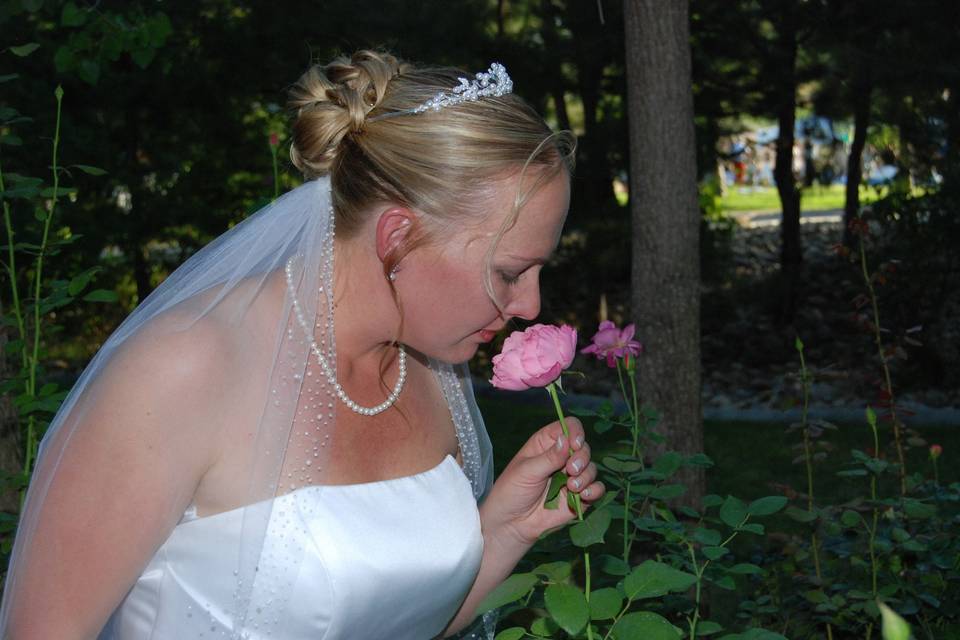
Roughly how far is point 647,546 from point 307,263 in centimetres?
205

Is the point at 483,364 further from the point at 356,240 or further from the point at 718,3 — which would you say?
the point at 356,240

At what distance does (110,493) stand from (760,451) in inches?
210

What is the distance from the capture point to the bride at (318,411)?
5.35 feet

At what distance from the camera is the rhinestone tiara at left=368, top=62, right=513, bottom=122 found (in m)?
1.84

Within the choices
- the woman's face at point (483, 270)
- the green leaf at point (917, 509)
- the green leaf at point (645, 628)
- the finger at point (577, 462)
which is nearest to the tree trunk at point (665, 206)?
the green leaf at point (917, 509)

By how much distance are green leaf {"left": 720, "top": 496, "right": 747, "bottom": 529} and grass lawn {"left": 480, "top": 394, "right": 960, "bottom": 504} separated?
351cm

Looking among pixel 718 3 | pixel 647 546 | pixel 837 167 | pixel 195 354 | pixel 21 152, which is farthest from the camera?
pixel 837 167

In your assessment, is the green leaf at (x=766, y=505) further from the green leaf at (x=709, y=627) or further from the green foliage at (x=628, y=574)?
the green leaf at (x=709, y=627)

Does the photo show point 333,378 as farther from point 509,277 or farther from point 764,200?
point 764,200

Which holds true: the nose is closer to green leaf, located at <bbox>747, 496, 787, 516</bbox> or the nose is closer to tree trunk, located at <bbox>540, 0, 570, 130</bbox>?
green leaf, located at <bbox>747, 496, 787, 516</bbox>

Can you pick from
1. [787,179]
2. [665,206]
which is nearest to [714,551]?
[665,206]

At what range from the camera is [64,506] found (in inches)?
63.1

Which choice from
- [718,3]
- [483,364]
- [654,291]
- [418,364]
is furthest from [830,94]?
[418,364]

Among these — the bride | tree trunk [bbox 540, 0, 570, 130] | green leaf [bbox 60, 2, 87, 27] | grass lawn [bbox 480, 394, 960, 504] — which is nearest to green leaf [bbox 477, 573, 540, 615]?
the bride
